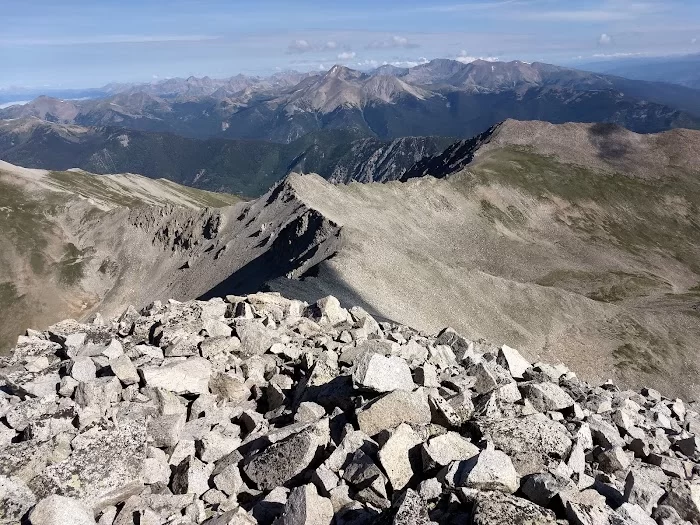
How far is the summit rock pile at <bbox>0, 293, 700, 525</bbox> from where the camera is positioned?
1088 cm

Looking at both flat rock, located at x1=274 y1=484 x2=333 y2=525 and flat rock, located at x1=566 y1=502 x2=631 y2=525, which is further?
flat rock, located at x1=274 y1=484 x2=333 y2=525

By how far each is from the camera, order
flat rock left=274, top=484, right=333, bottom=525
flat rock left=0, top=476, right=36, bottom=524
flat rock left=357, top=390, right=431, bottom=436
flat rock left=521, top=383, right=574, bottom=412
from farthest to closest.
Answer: flat rock left=521, top=383, right=574, bottom=412 < flat rock left=357, top=390, right=431, bottom=436 < flat rock left=0, top=476, right=36, bottom=524 < flat rock left=274, top=484, right=333, bottom=525

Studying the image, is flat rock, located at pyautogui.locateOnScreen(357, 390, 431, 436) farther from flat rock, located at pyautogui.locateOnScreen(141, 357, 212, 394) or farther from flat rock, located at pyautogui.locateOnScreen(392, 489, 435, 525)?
flat rock, located at pyautogui.locateOnScreen(141, 357, 212, 394)

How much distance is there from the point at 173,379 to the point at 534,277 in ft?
302

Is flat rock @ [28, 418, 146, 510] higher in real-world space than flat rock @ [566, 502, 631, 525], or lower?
lower

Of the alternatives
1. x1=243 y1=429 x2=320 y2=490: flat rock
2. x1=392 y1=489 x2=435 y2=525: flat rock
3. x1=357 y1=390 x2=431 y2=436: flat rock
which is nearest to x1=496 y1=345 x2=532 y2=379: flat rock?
x1=357 y1=390 x2=431 y2=436: flat rock

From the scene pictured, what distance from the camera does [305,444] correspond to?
1287 centimetres

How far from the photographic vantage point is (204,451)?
45.5 ft

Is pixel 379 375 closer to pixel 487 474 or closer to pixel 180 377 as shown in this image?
pixel 487 474

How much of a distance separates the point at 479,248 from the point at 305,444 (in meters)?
96.9

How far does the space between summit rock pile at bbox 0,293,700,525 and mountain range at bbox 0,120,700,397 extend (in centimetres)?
3470

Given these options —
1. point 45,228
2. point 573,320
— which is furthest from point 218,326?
point 45,228

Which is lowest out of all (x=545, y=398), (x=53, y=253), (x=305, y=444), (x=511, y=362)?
(x=53, y=253)

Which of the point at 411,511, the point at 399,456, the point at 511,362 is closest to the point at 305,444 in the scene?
the point at 399,456
